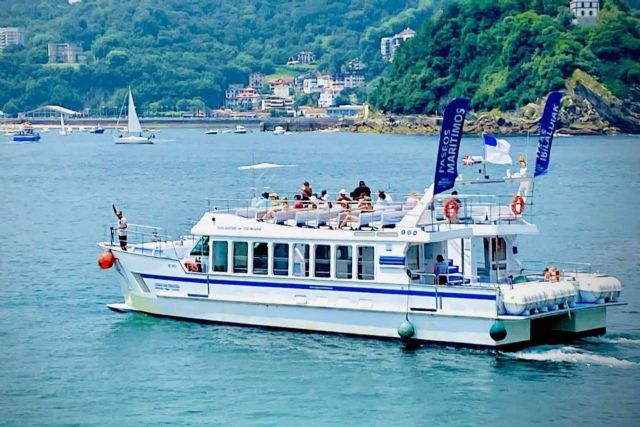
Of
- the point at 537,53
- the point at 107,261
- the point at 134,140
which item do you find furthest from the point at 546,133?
the point at 537,53

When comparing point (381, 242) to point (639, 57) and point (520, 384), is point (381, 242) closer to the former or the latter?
point (520, 384)

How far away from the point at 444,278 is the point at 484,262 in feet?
8.51

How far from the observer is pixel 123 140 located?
18512cm

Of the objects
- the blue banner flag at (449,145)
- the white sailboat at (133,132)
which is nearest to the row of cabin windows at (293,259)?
the blue banner flag at (449,145)

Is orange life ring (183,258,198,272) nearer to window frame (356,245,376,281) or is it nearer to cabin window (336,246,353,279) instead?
cabin window (336,246,353,279)

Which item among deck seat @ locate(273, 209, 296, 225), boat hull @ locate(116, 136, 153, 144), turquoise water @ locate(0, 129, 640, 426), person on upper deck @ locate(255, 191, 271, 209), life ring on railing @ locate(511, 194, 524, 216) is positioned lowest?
boat hull @ locate(116, 136, 153, 144)

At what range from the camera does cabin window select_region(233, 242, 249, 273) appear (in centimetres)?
3331

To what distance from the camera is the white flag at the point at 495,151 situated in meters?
33.1

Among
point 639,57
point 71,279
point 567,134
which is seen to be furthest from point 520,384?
point 639,57

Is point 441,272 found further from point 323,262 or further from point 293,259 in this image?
point 293,259

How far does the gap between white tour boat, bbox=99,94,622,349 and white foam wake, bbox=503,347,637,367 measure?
0.34 m

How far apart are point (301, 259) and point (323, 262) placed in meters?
0.62

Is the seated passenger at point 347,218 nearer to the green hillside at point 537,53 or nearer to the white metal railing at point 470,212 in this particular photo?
the white metal railing at point 470,212

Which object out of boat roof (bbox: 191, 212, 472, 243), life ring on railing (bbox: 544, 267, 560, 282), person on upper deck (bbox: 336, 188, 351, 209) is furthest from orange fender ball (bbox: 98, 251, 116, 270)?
life ring on railing (bbox: 544, 267, 560, 282)
